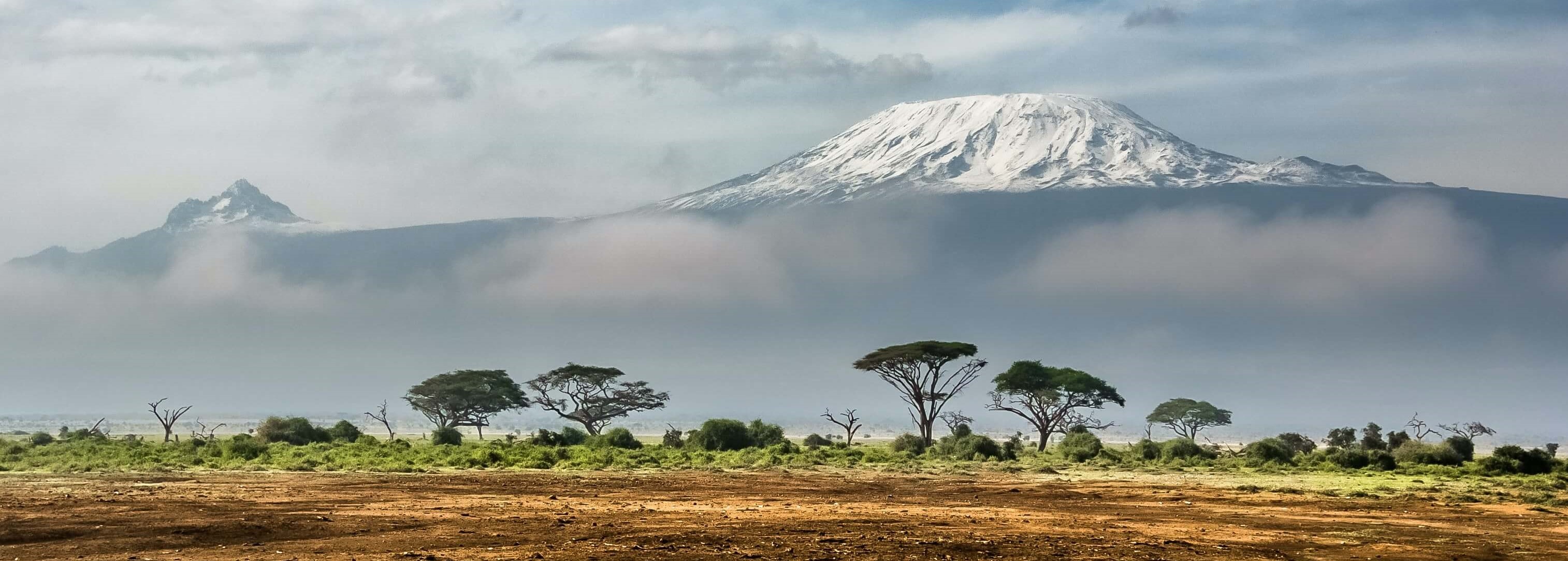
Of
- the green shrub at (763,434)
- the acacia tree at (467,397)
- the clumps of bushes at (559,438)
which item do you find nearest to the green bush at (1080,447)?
the green shrub at (763,434)

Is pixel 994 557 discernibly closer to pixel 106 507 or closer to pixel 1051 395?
pixel 106 507

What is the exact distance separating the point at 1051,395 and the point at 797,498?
5639 centimetres

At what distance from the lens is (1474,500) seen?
2916 centimetres

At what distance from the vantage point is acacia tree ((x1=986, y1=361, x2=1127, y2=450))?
271ft

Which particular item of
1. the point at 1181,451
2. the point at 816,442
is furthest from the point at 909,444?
the point at 1181,451

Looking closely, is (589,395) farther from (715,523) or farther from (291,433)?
(715,523)

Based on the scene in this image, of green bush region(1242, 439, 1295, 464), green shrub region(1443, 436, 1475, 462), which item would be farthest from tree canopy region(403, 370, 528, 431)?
green shrub region(1443, 436, 1475, 462)

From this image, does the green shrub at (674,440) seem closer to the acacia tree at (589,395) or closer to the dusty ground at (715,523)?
the acacia tree at (589,395)

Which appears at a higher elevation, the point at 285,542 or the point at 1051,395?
the point at 1051,395

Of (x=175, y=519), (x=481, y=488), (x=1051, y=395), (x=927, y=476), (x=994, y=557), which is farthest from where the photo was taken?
(x=1051, y=395)

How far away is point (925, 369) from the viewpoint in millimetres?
82562

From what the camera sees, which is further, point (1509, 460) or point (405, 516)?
point (1509, 460)

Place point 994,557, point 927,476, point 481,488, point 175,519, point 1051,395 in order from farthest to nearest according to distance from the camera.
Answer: point 1051,395
point 927,476
point 481,488
point 175,519
point 994,557

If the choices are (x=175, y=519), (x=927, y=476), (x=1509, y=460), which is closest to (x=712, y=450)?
(x=927, y=476)
